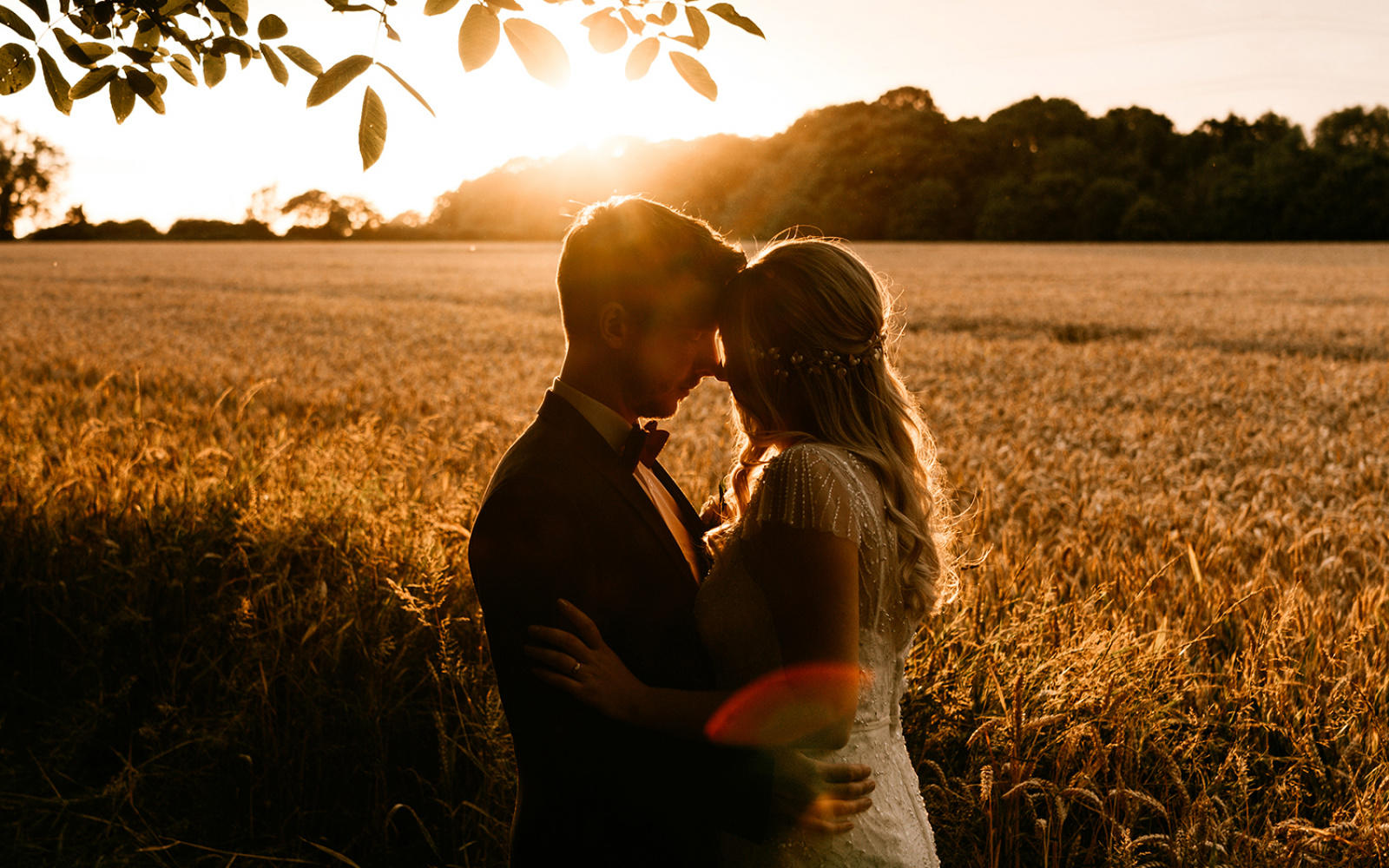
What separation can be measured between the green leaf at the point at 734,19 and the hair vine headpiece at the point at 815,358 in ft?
2.99

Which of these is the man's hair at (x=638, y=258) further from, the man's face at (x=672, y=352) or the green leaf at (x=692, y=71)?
the green leaf at (x=692, y=71)

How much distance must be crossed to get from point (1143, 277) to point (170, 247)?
53.5 metres

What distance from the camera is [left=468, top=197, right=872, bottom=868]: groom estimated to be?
70.5 inches

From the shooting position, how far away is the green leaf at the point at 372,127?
194cm

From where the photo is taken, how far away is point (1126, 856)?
201 centimetres

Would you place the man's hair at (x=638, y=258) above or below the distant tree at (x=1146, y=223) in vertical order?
below

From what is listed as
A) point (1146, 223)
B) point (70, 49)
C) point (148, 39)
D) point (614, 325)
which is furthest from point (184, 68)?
point (1146, 223)

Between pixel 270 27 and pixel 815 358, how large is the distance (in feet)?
6.50

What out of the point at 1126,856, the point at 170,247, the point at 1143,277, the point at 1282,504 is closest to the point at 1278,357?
the point at 1282,504

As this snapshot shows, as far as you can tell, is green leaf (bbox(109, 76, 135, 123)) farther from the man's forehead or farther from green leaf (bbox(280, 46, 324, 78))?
the man's forehead

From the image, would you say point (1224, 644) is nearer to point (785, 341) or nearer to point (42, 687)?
point (785, 341)

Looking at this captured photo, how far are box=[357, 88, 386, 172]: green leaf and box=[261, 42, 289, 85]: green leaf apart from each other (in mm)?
1195

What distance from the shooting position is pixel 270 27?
2.83m

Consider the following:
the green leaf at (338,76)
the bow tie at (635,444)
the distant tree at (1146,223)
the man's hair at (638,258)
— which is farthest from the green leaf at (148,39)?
the distant tree at (1146,223)
